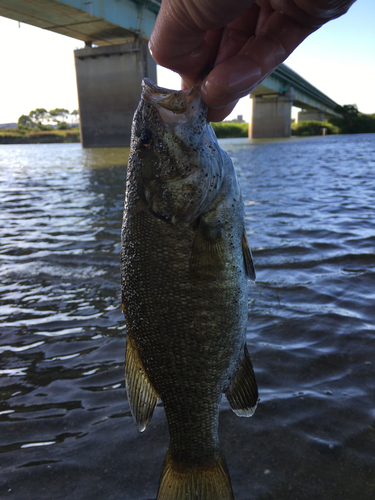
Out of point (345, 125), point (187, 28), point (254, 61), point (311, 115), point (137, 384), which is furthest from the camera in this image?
point (311, 115)

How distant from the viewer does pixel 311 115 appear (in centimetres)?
9356

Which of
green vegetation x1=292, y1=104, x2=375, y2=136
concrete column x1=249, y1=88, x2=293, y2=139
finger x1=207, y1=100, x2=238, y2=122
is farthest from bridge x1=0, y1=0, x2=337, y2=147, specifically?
finger x1=207, y1=100, x2=238, y2=122

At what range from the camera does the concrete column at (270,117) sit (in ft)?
205

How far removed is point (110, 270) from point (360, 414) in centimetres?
421

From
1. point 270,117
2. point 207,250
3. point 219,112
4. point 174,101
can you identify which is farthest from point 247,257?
point 270,117

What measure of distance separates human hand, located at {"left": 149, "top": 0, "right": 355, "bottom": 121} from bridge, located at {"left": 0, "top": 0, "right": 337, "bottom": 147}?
1081 inches

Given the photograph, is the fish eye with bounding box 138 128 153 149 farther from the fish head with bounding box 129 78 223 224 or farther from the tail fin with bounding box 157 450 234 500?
the tail fin with bounding box 157 450 234 500

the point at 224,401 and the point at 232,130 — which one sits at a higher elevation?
the point at 232,130

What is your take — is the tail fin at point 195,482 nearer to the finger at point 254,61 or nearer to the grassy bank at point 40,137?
the finger at point 254,61

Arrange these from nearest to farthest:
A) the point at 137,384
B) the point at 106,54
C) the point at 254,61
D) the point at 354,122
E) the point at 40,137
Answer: the point at 254,61 < the point at 137,384 < the point at 106,54 < the point at 354,122 < the point at 40,137

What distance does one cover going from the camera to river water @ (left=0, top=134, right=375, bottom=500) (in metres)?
2.58

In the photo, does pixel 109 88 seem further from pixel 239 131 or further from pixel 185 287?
pixel 239 131

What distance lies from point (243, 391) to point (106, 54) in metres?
40.5

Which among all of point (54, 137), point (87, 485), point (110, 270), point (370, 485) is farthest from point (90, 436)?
point (54, 137)
